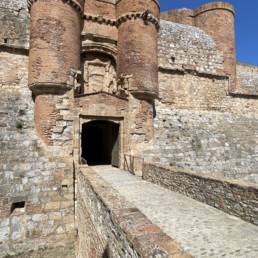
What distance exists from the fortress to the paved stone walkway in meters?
0.44

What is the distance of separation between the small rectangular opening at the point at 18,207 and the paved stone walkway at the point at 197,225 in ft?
11.1

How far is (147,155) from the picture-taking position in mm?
11273

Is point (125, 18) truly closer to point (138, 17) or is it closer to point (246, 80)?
point (138, 17)

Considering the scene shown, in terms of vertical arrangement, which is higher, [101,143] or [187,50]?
[187,50]

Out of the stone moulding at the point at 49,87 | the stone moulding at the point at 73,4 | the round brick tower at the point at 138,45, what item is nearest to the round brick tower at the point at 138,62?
the round brick tower at the point at 138,45

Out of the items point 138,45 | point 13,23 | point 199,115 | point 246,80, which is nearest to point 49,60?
point 13,23

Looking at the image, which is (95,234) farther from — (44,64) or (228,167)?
(228,167)

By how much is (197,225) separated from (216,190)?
A: 158cm

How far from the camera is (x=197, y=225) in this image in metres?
4.79

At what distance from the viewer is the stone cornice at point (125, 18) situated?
11.5m

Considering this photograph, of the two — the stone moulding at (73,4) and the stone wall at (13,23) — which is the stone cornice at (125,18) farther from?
the stone wall at (13,23)

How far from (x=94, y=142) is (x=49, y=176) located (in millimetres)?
7197

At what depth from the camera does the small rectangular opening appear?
326 inches

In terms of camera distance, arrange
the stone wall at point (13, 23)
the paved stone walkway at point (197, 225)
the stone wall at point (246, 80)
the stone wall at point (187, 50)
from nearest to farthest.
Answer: the paved stone walkway at point (197, 225)
the stone wall at point (13, 23)
the stone wall at point (187, 50)
the stone wall at point (246, 80)
